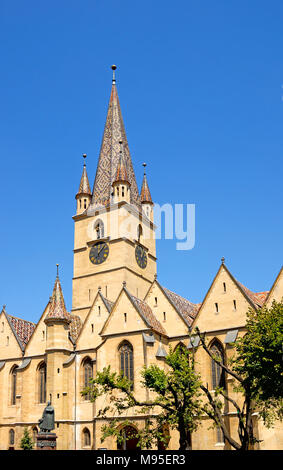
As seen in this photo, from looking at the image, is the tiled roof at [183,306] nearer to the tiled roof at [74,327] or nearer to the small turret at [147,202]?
the tiled roof at [74,327]

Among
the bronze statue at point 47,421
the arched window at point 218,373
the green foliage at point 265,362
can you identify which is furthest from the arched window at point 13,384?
the green foliage at point 265,362

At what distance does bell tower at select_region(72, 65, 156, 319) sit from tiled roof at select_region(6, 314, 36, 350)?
526 cm

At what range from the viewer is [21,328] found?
55.7m

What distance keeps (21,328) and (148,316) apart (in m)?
16.3

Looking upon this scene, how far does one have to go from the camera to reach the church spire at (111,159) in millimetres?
65125

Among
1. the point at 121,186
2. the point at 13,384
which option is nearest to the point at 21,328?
the point at 13,384

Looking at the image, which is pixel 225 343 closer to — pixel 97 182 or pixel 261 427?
pixel 261 427

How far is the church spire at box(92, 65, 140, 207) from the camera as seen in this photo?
65.1 metres

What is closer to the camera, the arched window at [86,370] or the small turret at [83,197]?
the arched window at [86,370]

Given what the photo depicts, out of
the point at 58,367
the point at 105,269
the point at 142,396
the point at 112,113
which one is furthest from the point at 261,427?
the point at 112,113

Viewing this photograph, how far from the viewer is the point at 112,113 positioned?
7200 cm

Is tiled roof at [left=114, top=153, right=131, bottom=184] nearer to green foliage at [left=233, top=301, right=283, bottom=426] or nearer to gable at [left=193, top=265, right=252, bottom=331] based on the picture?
gable at [left=193, top=265, right=252, bottom=331]

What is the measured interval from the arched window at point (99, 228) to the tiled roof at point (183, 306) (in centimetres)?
1365

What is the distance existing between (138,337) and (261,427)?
39.5ft
